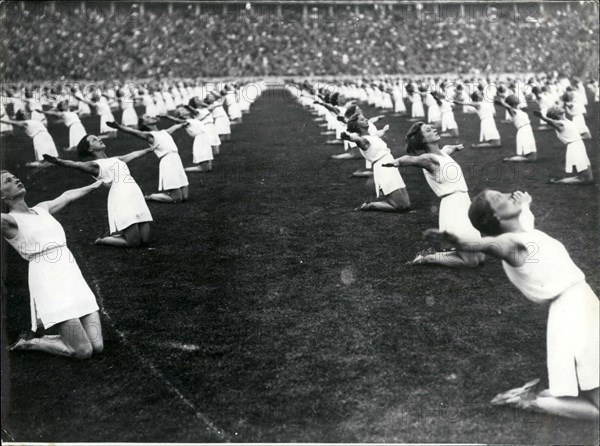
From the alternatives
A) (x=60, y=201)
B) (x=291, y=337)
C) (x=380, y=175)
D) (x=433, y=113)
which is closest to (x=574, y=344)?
(x=291, y=337)

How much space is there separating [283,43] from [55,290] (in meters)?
41.5

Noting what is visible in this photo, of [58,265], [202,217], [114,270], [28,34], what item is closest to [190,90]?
[28,34]

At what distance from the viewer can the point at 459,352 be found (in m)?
4.06

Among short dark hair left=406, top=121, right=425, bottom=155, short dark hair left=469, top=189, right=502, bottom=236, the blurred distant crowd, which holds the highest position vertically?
the blurred distant crowd

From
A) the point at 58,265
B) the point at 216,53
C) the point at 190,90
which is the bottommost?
the point at 58,265

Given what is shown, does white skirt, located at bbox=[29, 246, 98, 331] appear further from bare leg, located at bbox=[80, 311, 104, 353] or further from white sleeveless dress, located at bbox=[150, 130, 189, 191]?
white sleeveless dress, located at bbox=[150, 130, 189, 191]

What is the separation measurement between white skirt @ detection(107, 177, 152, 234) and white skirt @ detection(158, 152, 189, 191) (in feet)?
6.59

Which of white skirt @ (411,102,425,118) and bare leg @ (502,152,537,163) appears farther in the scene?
white skirt @ (411,102,425,118)

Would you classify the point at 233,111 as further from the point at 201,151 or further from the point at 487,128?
the point at 487,128

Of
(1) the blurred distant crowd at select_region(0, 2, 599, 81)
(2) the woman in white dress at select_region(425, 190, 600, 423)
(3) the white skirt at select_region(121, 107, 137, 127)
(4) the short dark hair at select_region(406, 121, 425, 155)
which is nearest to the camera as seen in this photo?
(2) the woman in white dress at select_region(425, 190, 600, 423)

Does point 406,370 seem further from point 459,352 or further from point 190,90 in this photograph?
point 190,90

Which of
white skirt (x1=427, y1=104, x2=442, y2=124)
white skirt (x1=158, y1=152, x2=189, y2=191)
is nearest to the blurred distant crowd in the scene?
white skirt (x1=427, y1=104, x2=442, y2=124)

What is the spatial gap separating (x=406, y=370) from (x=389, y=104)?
20.4m

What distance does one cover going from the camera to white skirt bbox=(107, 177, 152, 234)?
6574 mm
